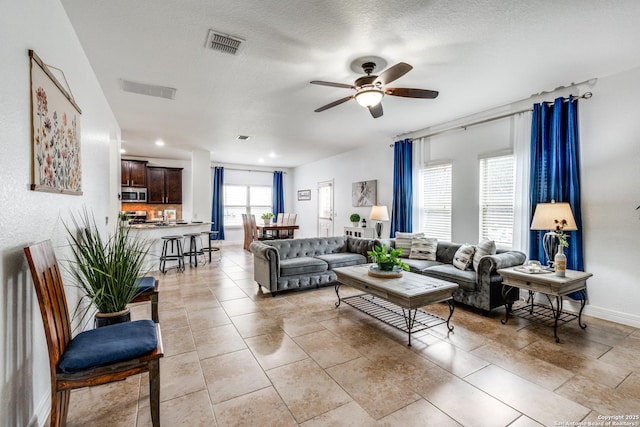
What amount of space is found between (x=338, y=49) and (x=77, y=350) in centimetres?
297

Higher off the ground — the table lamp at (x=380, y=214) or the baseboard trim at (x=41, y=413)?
the table lamp at (x=380, y=214)

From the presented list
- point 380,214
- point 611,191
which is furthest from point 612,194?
point 380,214

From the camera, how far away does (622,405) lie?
74.2 inches

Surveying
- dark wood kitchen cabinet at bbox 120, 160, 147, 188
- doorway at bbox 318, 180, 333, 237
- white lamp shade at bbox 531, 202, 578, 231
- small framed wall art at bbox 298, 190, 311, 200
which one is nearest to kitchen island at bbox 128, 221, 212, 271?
dark wood kitchen cabinet at bbox 120, 160, 147, 188

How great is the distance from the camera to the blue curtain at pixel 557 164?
3469 millimetres

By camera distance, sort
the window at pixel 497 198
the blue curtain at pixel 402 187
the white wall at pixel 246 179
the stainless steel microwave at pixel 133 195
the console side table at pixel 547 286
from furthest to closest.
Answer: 1. the white wall at pixel 246 179
2. the stainless steel microwave at pixel 133 195
3. the blue curtain at pixel 402 187
4. the window at pixel 497 198
5. the console side table at pixel 547 286

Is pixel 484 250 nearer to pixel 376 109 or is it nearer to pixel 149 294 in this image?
pixel 376 109

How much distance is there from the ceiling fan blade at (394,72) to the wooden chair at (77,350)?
2.78 metres

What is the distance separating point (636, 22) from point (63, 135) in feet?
15.1

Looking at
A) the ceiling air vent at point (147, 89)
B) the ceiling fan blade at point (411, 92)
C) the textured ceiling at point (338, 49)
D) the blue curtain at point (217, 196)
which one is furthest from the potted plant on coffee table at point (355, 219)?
the blue curtain at point (217, 196)

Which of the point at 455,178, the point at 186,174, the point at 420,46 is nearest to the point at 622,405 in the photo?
the point at 420,46

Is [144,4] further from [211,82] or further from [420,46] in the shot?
[420,46]

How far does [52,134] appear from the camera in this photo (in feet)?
6.17

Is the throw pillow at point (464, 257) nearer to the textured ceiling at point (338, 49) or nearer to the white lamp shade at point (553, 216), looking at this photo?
the white lamp shade at point (553, 216)
